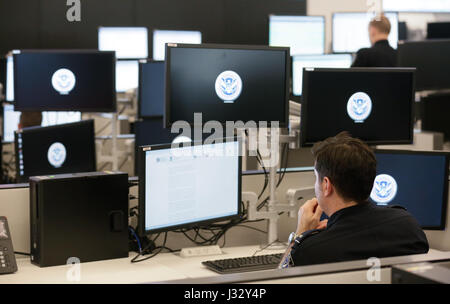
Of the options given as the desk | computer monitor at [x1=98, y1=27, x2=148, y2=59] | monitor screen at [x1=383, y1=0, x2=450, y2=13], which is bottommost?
the desk

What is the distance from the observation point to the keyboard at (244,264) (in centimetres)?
242

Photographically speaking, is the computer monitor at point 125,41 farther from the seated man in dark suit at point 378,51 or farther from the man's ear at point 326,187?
the man's ear at point 326,187

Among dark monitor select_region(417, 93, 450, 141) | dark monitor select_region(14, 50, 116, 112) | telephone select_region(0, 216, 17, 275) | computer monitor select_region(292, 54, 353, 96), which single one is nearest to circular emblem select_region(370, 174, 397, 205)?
telephone select_region(0, 216, 17, 275)

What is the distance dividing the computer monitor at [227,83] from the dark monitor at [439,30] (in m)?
4.45

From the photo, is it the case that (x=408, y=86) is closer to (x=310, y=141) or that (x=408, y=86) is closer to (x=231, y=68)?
(x=310, y=141)

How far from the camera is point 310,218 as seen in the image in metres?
2.40

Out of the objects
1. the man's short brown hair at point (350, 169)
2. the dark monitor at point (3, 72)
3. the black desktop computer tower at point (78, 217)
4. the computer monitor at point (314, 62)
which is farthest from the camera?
the computer monitor at point (314, 62)

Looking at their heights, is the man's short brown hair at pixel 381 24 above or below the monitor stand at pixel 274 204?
above

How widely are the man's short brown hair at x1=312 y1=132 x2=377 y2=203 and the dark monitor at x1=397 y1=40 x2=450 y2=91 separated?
3210 mm

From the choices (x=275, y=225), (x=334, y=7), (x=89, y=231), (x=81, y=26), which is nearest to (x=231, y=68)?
(x=275, y=225)

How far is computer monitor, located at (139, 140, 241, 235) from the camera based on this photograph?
2432 mm

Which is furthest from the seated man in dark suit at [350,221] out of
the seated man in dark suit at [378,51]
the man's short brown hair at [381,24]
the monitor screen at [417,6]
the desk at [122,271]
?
the monitor screen at [417,6]

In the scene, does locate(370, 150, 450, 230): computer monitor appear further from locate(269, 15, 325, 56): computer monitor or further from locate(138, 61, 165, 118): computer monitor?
locate(269, 15, 325, 56): computer monitor

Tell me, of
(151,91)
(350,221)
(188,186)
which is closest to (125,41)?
(151,91)
